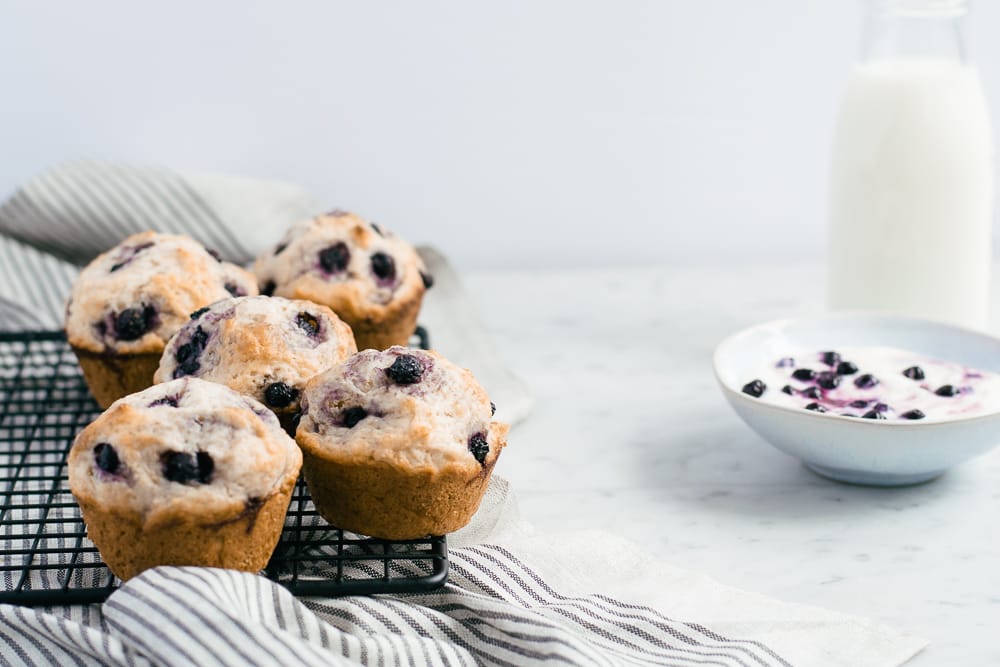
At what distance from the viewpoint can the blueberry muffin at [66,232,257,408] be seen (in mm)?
1571

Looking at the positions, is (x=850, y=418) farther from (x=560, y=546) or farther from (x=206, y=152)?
(x=206, y=152)

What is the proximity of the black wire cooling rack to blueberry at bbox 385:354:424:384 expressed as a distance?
18 centimetres

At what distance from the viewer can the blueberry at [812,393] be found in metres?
1.54

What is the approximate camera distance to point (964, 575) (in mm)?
1328

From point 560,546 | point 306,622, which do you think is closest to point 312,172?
point 560,546

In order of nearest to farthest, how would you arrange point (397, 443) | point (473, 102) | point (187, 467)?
point (187, 467) → point (397, 443) → point (473, 102)

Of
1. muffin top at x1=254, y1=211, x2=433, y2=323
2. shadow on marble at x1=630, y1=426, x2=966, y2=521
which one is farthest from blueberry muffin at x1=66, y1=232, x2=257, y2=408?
shadow on marble at x1=630, y1=426, x2=966, y2=521

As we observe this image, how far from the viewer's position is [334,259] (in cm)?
172

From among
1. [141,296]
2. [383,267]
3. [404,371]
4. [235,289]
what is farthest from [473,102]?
[404,371]

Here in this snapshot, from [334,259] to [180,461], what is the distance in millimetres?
626

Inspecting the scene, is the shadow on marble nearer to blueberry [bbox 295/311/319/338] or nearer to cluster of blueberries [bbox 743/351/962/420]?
cluster of blueberries [bbox 743/351/962/420]

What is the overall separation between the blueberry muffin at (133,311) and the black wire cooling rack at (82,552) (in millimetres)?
90

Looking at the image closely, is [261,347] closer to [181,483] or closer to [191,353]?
[191,353]

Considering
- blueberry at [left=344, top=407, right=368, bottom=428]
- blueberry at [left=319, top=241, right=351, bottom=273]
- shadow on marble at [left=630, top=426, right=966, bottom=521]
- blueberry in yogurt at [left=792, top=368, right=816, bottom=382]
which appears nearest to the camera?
blueberry at [left=344, top=407, right=368, bottom=428]
